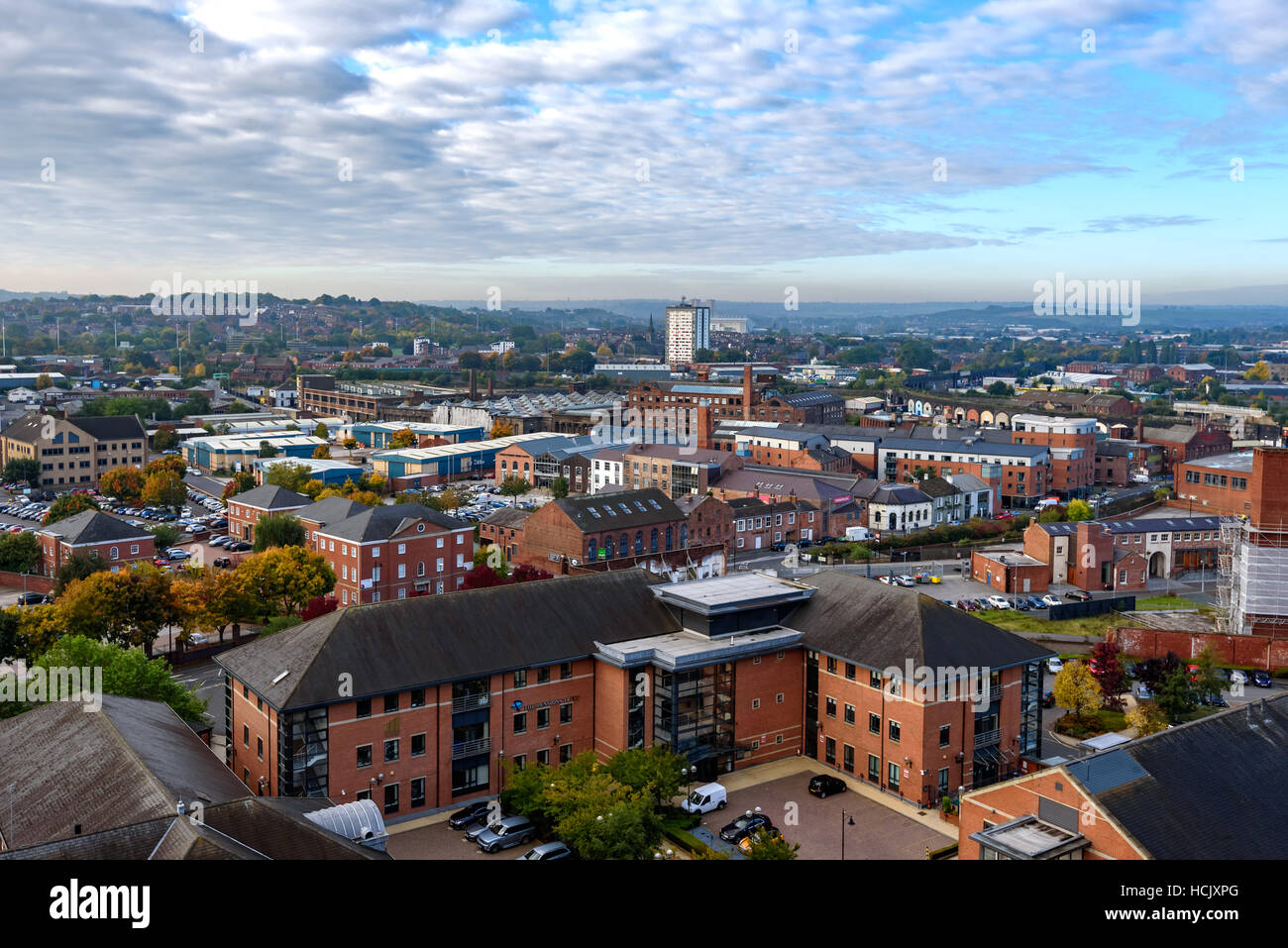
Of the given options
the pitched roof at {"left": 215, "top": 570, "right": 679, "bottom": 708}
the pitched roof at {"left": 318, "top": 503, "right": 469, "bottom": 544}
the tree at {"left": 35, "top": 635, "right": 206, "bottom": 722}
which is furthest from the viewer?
the pitched roof at {"left": 318, "top": 503, "right": 469, "bottom": 544}

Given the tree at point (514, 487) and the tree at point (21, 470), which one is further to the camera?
the tree at point (21, 470)

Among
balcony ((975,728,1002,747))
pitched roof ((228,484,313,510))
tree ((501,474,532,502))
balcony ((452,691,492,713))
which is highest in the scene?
pitched roof ((228,484,313,510))

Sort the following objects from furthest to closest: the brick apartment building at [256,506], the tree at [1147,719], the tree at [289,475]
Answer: the tree at [289,475], the brick apartment building at [256,506], the tree at [1147,719]

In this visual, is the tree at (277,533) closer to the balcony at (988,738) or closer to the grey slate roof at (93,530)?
the grey slate roof at (93,530)

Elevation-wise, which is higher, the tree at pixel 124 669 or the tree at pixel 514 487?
the tree at pixel 514 487

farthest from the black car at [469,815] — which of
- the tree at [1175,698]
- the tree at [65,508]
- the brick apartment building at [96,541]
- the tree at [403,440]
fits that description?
the tree at [403,440]

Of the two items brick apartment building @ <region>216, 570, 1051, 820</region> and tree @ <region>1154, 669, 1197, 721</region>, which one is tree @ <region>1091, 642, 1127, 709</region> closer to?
tree @ <region>1154, 669, 1197, 721</region>

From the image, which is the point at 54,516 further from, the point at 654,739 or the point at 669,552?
the point at 654,739

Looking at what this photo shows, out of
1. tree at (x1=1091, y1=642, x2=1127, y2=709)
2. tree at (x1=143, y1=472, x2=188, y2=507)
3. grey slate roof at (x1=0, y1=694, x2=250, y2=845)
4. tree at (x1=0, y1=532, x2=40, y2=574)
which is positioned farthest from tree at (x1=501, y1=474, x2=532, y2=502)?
grey slate roof at (x1=0, y1=694, x2=250, y2=845)
